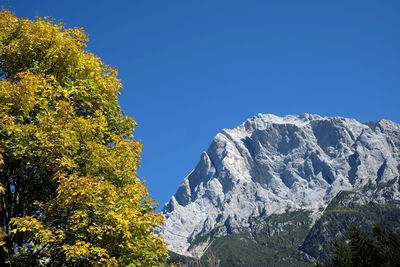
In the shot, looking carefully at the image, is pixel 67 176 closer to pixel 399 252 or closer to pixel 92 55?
pixel 92 55

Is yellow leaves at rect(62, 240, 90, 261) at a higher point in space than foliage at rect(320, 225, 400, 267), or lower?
lower

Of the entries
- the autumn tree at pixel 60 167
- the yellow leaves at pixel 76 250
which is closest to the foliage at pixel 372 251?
the autumn tree at pixel 60 167

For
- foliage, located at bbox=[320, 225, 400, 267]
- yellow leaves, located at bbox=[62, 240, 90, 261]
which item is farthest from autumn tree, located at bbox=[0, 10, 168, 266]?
foliage, located at bbox=[320, 225, 400, 267]

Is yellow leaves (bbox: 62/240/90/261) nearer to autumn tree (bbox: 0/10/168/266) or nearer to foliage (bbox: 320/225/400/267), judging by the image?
autumn tree (bbox: 0/10/168/266)

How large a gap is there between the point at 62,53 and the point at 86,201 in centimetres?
578

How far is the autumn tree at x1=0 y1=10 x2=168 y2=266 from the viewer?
9.87m

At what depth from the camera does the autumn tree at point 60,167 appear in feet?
32.4

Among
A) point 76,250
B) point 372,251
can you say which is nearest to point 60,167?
point 76,250

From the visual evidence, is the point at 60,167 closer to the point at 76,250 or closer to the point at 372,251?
the point at 76,250

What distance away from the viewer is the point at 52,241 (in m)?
9.32

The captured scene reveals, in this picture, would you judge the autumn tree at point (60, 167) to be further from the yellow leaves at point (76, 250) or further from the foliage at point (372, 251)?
the foliage at point (372, 251)

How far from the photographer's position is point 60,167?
418 inches

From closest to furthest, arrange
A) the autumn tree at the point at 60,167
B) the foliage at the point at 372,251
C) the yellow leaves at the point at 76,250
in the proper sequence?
the yellow leaves at the point at 76,250
the autumn tree at the point at 60,167
the foliage at the point at 372,251

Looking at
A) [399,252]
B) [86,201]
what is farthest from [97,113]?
[399,252]
